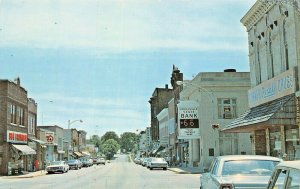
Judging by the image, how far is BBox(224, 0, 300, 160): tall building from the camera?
22.5 metres

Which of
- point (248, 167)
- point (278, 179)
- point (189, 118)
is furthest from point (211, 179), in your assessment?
point (189, 118)

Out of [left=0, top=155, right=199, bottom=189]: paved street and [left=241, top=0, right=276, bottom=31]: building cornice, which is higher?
[left=241, top=0, right=276, bottom=31]: building cornice

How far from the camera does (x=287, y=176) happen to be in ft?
18.6

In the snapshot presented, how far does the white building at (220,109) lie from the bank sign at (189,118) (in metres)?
1.47

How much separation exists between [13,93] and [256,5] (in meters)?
29.7

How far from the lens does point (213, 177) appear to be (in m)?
11.2

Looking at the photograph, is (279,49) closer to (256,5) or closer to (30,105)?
(256,5)

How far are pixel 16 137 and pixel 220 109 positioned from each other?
21.3 meters

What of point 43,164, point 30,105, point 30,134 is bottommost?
point 43,164

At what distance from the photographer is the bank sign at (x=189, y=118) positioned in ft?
152

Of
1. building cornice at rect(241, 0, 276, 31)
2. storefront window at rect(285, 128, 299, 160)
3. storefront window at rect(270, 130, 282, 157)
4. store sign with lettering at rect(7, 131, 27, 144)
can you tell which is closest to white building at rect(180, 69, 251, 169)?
building cornice at rect(241, 0, 276, 31)

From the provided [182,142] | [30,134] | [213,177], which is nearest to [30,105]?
[30,134]

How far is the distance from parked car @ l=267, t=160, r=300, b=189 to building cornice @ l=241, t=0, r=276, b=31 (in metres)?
19.8

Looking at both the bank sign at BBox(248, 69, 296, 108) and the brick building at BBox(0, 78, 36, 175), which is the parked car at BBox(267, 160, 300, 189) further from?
the brick building at BBox(0, 78, 36, 175)
